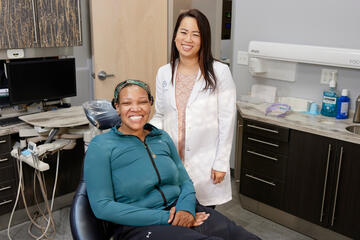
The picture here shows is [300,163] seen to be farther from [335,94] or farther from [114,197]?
[114,197]

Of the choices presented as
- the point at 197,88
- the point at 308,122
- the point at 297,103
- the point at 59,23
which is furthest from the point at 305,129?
the point at 59,23

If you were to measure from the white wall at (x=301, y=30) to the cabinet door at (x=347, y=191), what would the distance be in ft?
1.72

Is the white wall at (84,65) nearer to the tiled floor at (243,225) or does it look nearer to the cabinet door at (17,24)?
the cabinet door at (17,24)

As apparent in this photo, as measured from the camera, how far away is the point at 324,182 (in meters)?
2.57

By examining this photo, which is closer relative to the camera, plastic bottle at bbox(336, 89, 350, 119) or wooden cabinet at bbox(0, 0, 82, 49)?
wooden cabinet at bbox(0, 0, 82, 49)

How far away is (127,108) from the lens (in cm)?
167

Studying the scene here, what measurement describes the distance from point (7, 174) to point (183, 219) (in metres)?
1.63

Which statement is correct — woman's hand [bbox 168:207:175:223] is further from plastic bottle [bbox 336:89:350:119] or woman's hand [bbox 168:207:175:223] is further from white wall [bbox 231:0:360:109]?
white wall [bbox 231:0:360:109]

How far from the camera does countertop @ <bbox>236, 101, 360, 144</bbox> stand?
2.48 metres

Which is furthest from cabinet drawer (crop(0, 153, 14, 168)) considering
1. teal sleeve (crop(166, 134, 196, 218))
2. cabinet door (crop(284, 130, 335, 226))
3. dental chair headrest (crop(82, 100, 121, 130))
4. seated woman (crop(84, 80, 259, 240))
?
cabinet door (crop(284, 130, 335, 226))

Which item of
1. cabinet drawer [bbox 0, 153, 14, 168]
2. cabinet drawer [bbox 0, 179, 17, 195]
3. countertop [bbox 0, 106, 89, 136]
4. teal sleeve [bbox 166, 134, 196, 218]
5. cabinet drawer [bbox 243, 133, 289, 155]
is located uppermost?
countertop [bbox 0, 106, 89, 136]

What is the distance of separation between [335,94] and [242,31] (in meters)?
0.99

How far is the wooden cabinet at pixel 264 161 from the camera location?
278cm

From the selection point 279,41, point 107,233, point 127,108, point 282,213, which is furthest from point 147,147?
point 279,41
